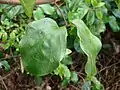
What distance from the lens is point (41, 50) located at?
553 mm

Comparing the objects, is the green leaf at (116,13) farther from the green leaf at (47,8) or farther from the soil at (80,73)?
the green leaf at (47,8)

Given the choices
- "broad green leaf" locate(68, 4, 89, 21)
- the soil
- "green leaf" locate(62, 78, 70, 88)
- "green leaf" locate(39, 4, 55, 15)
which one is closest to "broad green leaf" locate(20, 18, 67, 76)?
"broad green leaf" locate(68, 4, 89, 21)

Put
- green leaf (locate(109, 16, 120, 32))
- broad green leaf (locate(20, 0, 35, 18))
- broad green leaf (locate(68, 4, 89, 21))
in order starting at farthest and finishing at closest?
green leaf (locate(109, 16, 120, 32)) < broad green leaf (locate(68, 4, 89, 21)) < broad green leaf (locate(20, 0, 35, 18))

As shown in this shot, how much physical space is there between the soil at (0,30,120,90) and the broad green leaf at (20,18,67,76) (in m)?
1.60

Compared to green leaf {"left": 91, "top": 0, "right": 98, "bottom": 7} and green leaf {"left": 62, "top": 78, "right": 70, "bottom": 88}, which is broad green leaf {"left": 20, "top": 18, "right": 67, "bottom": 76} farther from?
green leaf {"left": 62, "top": 78, "right": 70, "bottom": 88}

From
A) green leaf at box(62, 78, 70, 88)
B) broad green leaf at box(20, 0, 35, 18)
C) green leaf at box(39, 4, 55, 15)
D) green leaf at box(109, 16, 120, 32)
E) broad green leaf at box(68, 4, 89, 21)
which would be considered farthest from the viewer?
green leaf at box(109, 16, 120, 32)

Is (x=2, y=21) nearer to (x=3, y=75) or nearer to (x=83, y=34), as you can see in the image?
(x=3, y=75)

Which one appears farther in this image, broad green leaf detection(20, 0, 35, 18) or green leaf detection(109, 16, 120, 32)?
green leaf detection(109, 16, 120, 32)

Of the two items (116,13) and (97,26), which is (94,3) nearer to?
(97,26)

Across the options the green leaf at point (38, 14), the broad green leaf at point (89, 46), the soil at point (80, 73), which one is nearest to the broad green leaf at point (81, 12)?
the green leaf at point (38, 14)

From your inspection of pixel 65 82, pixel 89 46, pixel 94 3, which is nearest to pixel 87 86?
pixel 65 82

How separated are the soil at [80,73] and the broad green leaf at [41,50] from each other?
5.24 feet

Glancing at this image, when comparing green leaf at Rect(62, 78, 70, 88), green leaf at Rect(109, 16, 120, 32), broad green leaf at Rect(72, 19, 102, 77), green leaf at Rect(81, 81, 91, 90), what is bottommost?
green leaf at Rect(62, 78, 70, 88)

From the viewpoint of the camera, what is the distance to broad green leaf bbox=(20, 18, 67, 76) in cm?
54
